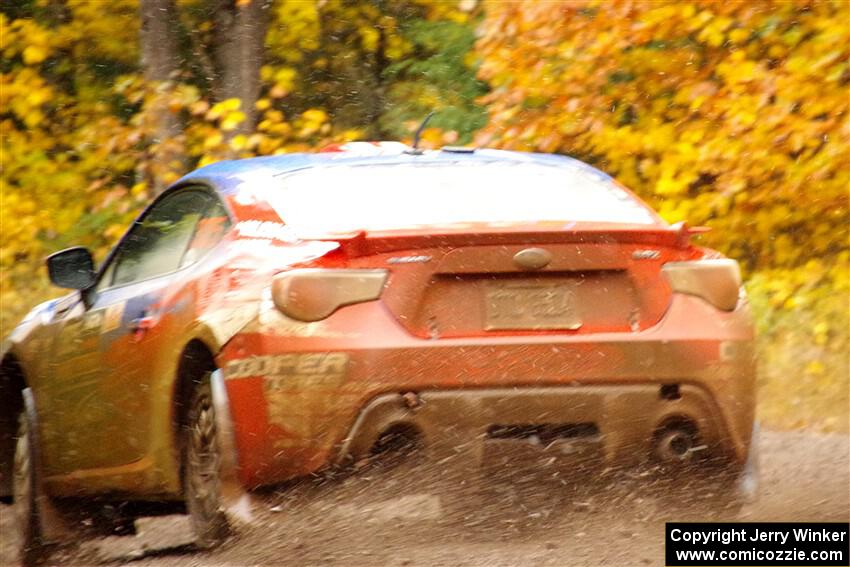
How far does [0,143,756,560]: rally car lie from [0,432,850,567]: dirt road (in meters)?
0.12

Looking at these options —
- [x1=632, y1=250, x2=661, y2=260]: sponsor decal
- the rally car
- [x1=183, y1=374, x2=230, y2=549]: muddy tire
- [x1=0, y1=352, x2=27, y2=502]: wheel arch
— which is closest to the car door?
the rally car

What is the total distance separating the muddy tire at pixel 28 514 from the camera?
26.0 feet

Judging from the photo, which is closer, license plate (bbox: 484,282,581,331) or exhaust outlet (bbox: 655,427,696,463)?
license plate (bbox: 484,282,581,331)

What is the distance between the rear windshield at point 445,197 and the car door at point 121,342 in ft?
1.87

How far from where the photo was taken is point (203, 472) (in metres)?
6.15

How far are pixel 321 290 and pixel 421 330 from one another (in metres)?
0.36

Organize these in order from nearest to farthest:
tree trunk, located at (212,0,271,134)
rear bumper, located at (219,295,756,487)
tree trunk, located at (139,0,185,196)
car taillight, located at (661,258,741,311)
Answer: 1. rear bumper, located at (219,295,756,487)
2. car taillight, located at (661,258,741,311)
3. tree trunk, located at (139,0,185,196)
4. tree trunk, located at (212,0,271,134)

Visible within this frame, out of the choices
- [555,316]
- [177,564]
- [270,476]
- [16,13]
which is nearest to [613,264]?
[555,316]

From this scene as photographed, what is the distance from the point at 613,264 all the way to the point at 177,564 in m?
1.90

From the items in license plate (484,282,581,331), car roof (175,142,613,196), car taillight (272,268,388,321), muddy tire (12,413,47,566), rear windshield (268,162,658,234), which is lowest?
muddy tire (12,413,47,566)

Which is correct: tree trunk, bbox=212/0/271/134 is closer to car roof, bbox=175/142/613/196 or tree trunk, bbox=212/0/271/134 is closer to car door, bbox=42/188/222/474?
car door, bbox=42/188/222/474

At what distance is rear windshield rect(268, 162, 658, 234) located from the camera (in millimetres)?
5992

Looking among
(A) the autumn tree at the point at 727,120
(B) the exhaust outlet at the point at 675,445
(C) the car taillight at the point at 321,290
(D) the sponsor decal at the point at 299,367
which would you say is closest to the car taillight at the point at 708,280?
(B) the exhaust outlet at the point at 675,445

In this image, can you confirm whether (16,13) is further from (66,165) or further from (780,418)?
(780,418)
